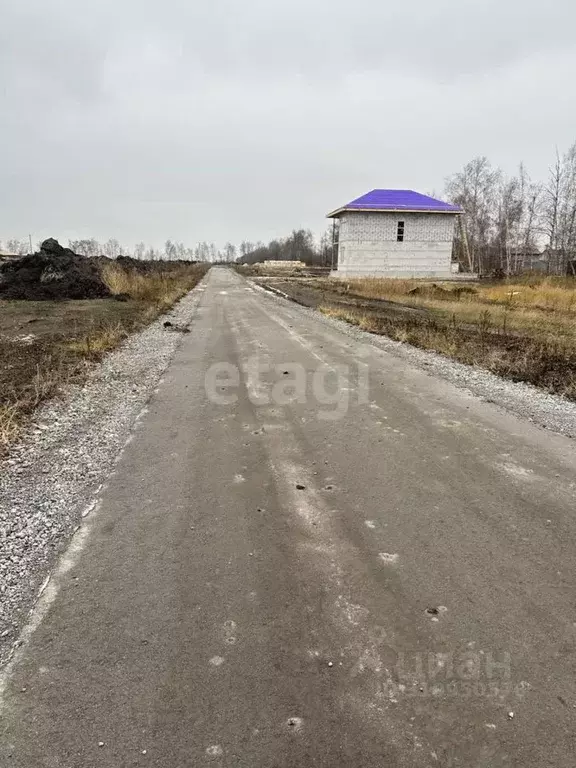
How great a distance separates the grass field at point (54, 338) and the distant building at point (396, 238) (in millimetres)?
32230

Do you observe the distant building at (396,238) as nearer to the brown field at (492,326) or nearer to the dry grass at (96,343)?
the brown field at (492,326)

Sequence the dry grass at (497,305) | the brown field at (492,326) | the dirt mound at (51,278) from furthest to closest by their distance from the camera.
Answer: the dirt mound at (51,278) < the dry grass at (497,305) < the brown field at (492,326)

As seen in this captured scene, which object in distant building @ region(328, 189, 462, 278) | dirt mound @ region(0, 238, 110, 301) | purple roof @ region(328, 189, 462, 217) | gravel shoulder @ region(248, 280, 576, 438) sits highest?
purple roof @ region(328, 189, 462, 217)

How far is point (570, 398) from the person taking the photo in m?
7.32

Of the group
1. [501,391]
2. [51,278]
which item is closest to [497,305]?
[501,391]

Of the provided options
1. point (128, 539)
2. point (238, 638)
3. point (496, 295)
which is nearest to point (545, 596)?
point (238, 638)

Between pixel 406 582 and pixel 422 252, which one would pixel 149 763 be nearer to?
pixel 406 582

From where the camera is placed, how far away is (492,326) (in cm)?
1567

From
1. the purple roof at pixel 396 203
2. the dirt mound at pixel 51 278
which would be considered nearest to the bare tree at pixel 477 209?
the purple roof at pixel 396 203

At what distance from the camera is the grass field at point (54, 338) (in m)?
6.71

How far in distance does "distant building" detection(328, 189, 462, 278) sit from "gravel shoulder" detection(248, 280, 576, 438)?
1658 inches

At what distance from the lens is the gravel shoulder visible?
20.6ft

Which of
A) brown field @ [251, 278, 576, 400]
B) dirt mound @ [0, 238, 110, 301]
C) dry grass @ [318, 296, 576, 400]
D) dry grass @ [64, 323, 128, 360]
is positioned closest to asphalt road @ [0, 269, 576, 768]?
dry grass @ [318, 296, 576, 400]

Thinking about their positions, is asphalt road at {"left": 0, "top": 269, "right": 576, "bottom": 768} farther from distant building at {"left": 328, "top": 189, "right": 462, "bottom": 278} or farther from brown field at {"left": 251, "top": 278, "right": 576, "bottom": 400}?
distant building at {"left": 328, "top": 189, "right": 462, "bottom": 278}
